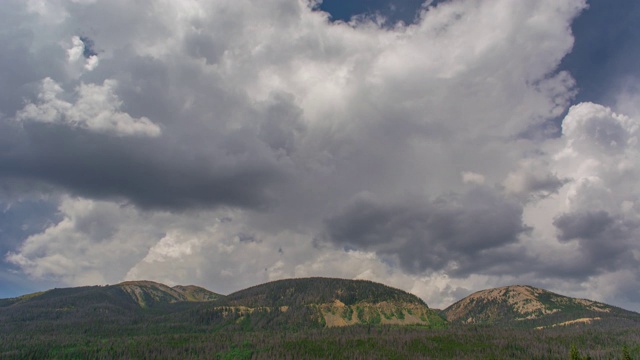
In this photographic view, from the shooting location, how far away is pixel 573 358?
14112 cm

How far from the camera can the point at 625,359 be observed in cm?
14600

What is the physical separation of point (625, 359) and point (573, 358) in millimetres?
22449
